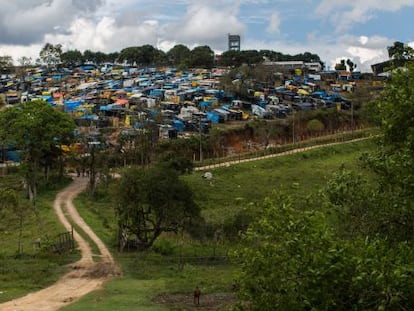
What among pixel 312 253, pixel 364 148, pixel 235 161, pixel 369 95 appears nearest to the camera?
pixel 312 253

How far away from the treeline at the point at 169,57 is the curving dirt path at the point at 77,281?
102 m

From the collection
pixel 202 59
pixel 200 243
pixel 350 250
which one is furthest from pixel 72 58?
pixel 350 250

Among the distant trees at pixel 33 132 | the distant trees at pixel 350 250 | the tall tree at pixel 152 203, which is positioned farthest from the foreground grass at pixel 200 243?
the distant trees at pixel 33 132

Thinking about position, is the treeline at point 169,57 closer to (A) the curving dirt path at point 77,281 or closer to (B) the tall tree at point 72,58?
(B) the tall tree at point 72,58

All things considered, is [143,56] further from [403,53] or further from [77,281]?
[403,53]

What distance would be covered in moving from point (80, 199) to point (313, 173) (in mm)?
21095

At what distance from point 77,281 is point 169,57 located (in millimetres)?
128463

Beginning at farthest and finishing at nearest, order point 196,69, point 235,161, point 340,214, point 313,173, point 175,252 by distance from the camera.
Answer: point 196,69, point 235,161, point 313,173, point 175,252, point 340,214

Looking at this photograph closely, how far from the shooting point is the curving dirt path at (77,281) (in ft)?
68.2

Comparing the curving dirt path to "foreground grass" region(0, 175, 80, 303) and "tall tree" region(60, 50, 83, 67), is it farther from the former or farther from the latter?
"tall tree" region(60, 50, 83, 67)

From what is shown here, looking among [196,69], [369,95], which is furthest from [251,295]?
[196,69]

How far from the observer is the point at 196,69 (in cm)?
13188

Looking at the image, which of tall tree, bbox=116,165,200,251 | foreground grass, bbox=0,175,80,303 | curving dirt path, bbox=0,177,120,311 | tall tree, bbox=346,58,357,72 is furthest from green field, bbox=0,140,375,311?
tall tree, bbox=346,58,357,72

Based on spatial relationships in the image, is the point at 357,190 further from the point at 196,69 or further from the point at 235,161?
the point at 196,69
